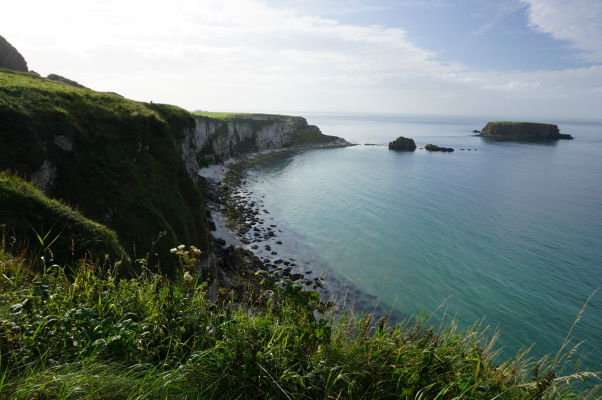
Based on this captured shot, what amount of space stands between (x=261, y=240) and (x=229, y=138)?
244 feet

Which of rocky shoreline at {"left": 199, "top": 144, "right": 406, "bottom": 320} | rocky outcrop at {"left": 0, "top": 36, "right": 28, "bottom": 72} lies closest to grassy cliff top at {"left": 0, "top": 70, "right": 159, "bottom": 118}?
rocky shoreline at {"left": 199, "top": 144, "right": 406, "bottom": 320}

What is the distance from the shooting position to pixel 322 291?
31.0 metres

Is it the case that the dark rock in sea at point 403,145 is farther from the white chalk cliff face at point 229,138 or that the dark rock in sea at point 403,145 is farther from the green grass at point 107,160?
the green grass at point 107,160

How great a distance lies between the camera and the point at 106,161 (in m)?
24.4

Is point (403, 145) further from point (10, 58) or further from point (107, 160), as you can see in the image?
point (107, 160)

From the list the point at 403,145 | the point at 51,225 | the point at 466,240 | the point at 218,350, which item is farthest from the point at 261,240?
the point at 403,145

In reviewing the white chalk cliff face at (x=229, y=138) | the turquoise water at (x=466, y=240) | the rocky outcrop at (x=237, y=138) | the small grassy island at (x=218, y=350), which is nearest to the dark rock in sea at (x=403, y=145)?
the rocky outcrop at (x=237, y=138)

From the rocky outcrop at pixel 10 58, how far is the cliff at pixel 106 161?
40916 mm

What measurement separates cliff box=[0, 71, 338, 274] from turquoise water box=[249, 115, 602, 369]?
16.7 meters

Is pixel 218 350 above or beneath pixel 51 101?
beneath

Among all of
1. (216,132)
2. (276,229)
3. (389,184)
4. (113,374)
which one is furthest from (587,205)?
(216,132)

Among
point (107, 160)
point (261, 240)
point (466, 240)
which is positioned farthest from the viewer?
point (261, 240)

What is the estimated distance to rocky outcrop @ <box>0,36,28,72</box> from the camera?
55969 millimetres

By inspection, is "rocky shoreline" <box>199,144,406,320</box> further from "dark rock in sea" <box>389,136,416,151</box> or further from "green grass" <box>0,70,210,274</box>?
"dark rock in sea" <box>389,136,416,151</box>
